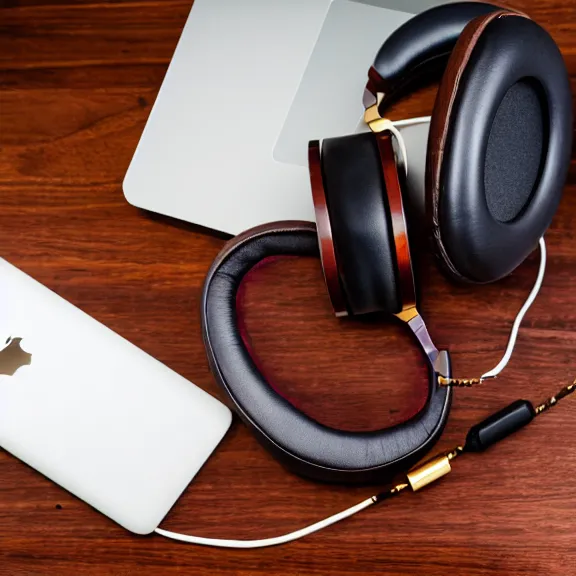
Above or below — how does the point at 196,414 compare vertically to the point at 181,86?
below

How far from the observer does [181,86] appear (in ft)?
2.96

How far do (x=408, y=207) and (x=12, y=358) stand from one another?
50 cm

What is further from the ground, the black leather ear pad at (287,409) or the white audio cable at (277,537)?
the black leather ear pad at (287,409)

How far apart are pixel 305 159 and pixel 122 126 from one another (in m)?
0.25

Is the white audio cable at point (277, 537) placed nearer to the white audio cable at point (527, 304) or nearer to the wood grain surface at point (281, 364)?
the wood grain surface at point (281, 364)

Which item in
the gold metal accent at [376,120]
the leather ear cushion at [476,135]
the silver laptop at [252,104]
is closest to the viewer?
the leather ear cushion at [476,135]

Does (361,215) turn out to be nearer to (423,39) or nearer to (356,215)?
(356,215)

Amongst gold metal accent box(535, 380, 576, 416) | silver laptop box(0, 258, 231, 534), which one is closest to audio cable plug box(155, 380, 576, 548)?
gold metal accent box(535, 380, 576, 416)

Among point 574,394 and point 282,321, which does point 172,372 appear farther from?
point 574,394

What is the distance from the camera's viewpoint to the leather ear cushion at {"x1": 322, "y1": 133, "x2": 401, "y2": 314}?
27.3 inches

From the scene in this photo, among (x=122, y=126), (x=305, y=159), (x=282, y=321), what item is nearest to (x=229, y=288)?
(x=282, y=321)

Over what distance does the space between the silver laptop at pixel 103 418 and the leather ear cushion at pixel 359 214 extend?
0.86ft

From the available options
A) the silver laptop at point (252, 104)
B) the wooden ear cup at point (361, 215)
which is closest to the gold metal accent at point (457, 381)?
the wooden ear cup at point (361, 215)

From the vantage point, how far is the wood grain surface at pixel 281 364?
812mm
